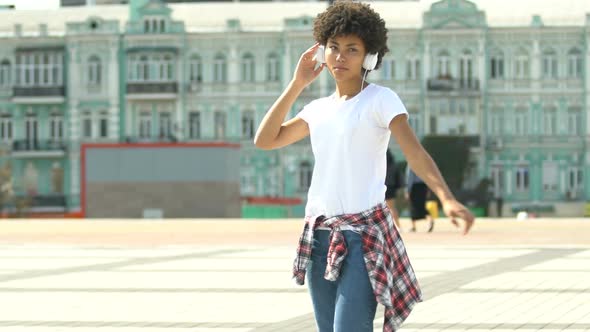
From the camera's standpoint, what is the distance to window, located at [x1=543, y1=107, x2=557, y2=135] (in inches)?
2827

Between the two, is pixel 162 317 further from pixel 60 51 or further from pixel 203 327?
pixel 60 51

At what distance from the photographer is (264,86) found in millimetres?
73250

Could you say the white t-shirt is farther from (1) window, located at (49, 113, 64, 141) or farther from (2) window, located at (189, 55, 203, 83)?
(1) window, located at (49, 113, 64, 141)

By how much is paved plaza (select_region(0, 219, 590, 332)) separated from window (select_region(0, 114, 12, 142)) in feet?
161

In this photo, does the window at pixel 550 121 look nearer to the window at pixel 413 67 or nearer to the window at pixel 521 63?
the window at pixel 521 63

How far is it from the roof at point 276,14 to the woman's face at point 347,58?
6661cm

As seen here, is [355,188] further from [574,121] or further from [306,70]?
[574,121]

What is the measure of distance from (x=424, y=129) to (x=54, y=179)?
18.8 m

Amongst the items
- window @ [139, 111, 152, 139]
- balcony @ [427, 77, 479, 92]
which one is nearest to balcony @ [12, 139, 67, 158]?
window @ [139, 111, 152, 139]

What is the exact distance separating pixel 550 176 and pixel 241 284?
58673 millimetres

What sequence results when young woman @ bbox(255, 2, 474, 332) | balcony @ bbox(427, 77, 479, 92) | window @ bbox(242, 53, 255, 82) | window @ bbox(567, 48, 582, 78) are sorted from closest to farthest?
young woman @ bbox(255, 2, 474, 332), balcony @ bbox(427, 77, 479, 92), window @ bbox(567, 48, 582, 78), window @ bbox(242, 53, 255, 82)

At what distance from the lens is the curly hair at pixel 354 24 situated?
223 inches

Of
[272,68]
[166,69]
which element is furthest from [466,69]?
[166,69]

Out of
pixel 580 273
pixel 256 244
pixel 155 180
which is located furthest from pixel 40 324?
pixel 155 180
